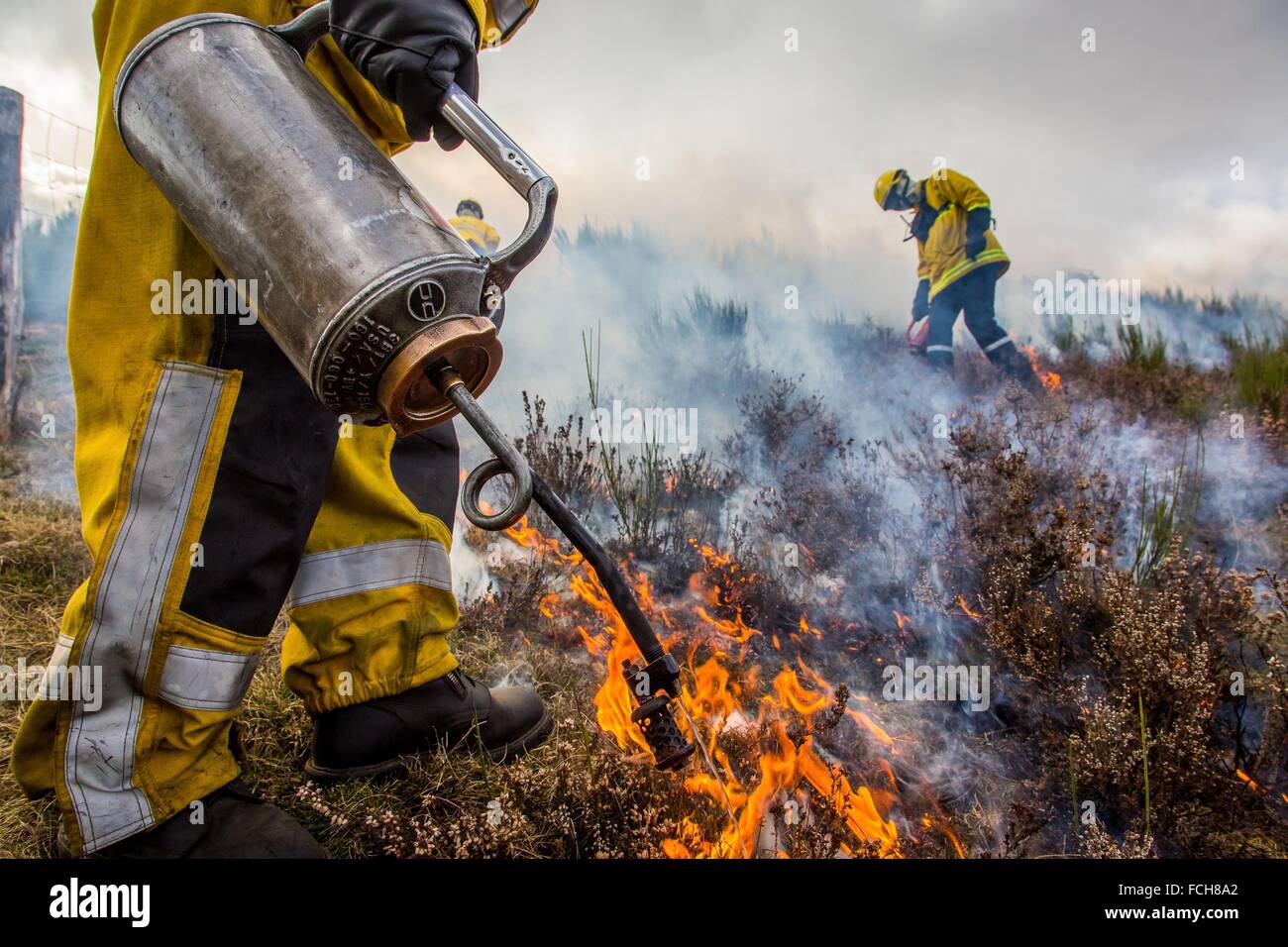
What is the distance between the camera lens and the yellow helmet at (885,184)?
20.6 feet

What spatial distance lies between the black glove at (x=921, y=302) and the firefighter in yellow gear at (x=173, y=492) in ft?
16.6

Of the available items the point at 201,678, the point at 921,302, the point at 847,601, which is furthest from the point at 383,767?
the point at 921,302

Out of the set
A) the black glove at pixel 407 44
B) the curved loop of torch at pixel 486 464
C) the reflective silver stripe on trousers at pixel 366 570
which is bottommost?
the reflective silver stripe on trousers at pixel 366 570

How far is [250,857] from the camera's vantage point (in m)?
1.54

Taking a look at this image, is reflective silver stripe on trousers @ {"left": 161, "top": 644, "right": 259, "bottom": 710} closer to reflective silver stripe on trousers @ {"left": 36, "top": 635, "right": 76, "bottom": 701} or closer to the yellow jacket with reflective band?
reflective silver stripe on trousers @ {"left": 36, "top": 635, "right": 76, "bottom": 701}

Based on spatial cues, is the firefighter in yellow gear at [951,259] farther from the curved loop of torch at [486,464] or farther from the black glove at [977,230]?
the curved loop of torch at [486,464]

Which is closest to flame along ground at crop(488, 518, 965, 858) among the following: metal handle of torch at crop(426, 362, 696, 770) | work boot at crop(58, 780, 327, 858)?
metal handle of torch at crop(426, 362, 696, 770)

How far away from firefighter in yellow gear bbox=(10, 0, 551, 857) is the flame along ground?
964 millimetres

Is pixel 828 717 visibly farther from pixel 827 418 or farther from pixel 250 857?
pixel 827 418

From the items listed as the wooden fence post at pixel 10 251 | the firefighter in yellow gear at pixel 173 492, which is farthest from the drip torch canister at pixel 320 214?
the wooden fence post at pixel 10 251

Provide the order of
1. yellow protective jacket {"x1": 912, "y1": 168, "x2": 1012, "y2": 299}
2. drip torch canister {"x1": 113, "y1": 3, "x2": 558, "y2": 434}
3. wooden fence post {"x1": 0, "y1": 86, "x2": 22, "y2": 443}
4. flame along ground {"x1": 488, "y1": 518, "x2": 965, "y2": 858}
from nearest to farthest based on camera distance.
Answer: drip torch canister {"x1": 113, "y1": 3, "x2": 558, "y2": 434}
flame along ground {"x1": 488, "y1": 518, "x2": 965, "y2": 858}
wooden fence post {"x1": 0, "y1": 86, "x2": 22, "y2": 443}
yellow protective jacket {"x1": 912, "y1": 168, "x2": 1012, "y2": 299}

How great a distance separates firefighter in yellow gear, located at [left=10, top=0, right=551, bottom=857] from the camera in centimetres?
145

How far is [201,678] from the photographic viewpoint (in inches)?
59.2

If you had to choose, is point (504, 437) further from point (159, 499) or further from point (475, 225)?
point (475, 225)
